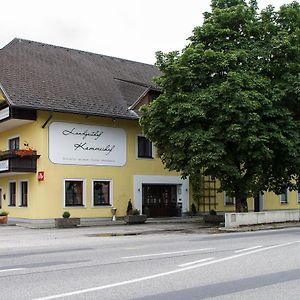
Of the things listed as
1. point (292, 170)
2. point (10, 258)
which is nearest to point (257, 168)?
point (292, 170)

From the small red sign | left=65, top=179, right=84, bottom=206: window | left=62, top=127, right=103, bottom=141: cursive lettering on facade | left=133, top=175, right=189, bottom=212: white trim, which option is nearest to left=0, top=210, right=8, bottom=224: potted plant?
the small red sign

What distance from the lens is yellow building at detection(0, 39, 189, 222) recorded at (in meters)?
29.1

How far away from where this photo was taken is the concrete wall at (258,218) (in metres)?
24.9

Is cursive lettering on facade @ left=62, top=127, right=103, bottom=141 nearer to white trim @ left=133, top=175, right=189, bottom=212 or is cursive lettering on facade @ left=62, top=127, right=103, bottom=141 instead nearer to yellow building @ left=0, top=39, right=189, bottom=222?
yellow building @ left=0, top=39, right=189, bottom=222

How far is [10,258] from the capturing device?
13.3 metres

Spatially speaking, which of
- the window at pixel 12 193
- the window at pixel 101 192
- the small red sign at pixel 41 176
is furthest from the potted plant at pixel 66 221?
the window at pixel 12 193

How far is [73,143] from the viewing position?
99.4ft

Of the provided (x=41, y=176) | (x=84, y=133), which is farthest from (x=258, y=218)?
(x=41, y=176)

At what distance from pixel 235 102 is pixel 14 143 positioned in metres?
15.1

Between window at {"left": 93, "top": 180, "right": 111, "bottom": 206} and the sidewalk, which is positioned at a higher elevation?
window at {"left": 93, "top": 180, "right": 111, "bottom": 206}

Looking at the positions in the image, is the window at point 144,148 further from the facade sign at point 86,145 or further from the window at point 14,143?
the window at point 14,143

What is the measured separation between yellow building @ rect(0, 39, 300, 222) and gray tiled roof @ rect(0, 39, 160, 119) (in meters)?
0.06

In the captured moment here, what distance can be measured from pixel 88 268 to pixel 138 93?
77.4ft

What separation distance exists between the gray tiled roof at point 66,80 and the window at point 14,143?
412 centimetres
